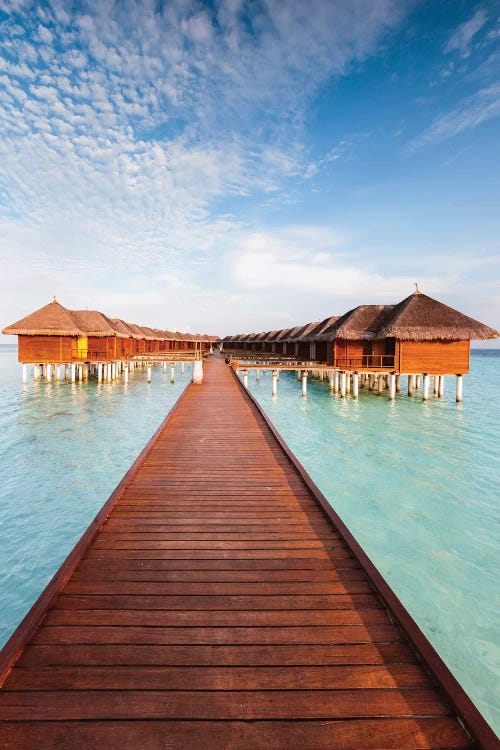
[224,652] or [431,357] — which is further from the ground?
[431,357]

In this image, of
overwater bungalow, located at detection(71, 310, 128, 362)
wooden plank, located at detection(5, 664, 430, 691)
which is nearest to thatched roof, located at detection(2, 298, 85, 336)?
overwater bungalow, located at detection(71, 310, 128, 362)

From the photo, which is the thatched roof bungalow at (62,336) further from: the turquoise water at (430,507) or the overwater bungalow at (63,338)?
the turquoise water at (430,507)

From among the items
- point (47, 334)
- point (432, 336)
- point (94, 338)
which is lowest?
point (432, 336)

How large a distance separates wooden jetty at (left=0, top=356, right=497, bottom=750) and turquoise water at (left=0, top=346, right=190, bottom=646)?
2.32 meters

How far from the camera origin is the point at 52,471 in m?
8.77

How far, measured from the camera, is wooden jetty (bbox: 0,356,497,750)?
183 cm

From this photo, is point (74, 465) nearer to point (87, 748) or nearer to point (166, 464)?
point (166, 464)

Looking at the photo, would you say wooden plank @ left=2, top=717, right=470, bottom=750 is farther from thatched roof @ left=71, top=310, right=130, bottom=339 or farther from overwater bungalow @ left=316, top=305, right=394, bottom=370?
thatched roof @ left=71, top=310, right=130, bottom=339

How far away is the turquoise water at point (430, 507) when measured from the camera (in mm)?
4125

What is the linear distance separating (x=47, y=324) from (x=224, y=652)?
24707 mm

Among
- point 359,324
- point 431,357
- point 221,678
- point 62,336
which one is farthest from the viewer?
point 62,336

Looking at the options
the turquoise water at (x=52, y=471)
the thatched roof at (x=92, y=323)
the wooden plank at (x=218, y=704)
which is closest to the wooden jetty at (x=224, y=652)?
the wooden plank at (x=218, y=704)

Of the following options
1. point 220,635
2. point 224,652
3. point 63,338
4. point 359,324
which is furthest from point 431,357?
point 63,338

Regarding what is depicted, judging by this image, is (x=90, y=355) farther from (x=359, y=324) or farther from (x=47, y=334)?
(x=359, y=324)
